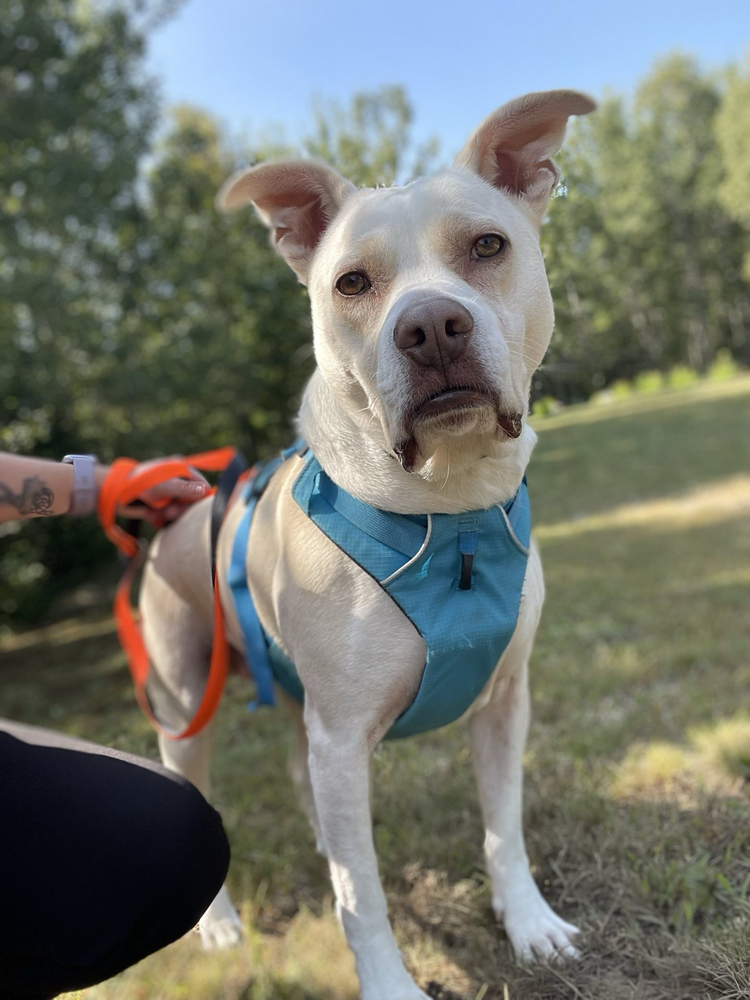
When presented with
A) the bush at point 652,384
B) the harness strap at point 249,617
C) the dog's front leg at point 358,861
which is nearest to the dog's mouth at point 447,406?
the harness strap at point 249,617

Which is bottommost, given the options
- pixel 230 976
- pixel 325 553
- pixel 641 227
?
pixel 641 227

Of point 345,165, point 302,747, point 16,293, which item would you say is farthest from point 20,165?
point 302,747

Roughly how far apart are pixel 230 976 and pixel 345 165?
120 inches

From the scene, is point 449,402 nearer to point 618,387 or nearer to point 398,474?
point 398,474

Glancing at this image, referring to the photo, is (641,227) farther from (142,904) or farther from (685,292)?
(142,904)

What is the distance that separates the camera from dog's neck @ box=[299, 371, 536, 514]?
6.56 feet

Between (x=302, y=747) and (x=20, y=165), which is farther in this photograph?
(x=20, y=165)

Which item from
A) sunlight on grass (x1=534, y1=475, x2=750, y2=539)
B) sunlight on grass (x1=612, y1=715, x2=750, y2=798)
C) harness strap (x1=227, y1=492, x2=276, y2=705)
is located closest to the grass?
sunlight on grass (x1=612, y1=715, x2=750, y2=798)

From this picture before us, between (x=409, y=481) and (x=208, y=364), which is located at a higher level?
(x=409, y=481)

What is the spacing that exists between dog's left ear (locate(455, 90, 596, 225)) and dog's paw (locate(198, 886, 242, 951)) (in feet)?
7.61

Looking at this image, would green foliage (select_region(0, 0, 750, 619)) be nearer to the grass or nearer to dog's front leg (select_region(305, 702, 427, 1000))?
the grass

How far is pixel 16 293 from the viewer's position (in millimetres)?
7965

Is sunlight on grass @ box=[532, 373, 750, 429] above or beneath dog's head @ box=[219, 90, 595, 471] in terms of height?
beneath

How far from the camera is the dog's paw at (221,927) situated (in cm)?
259
